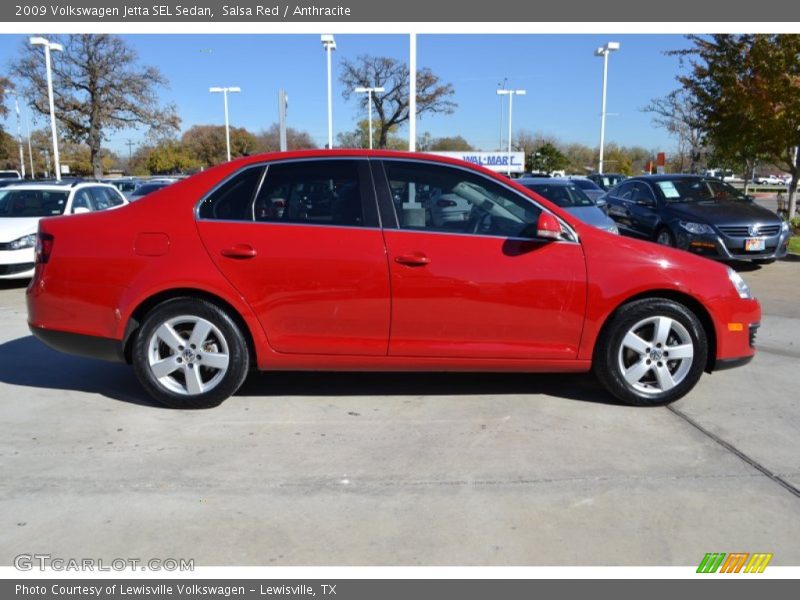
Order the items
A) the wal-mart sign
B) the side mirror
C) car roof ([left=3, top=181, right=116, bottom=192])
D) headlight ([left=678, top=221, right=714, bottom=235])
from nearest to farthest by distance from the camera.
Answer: the side mirror < headlight ([left=678, top=221, right=714, bottom=235]) < car roof ([left=3, top=181, right=116, bottom=192]) < the wal-mart sign

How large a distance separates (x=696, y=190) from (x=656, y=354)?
322 inches

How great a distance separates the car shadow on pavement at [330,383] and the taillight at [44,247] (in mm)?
1075

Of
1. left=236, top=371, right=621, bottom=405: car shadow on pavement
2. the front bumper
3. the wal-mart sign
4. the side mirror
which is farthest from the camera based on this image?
the wal-mart sign

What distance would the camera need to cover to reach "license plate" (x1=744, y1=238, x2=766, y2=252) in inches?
409

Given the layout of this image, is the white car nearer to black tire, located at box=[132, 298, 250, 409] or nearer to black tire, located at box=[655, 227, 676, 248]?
black tire, located at box=[132, 298, 250, 409]

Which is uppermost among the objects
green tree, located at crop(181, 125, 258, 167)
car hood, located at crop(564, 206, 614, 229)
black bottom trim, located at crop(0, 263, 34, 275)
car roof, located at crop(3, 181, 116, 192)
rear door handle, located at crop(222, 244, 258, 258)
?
green tree, located at crop(181, 125, 258, 167)

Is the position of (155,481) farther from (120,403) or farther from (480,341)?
(480,341)

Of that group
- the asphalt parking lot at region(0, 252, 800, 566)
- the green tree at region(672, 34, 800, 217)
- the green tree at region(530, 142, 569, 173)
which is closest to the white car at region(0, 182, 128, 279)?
→ the asphalt parking lot at region(0, 252, 800, 566)

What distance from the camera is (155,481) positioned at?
364 cm

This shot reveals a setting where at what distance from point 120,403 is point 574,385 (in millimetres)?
3392

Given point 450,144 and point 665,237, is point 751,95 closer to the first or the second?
point 665,237

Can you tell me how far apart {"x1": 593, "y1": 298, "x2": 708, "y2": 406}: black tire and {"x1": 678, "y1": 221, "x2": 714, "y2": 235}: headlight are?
6.56m

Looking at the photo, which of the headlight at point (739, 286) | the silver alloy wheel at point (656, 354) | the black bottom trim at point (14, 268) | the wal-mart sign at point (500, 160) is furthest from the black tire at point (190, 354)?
the wal-mart sign at point (500, 160)
